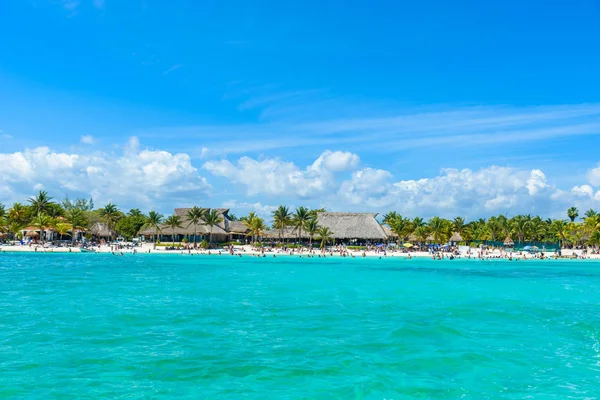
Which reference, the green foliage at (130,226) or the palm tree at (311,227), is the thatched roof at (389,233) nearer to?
the palm tree at (311,227)

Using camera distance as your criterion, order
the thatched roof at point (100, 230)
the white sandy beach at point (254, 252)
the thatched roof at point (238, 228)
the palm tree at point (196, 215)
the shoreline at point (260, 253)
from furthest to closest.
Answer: the thatched roof at point (100, 230) → the thatched roof at point (238, 228) → the palm tree at point (196, 215) → the white sandy beach at point (254, 252) → the shoreline at point (260, 253)

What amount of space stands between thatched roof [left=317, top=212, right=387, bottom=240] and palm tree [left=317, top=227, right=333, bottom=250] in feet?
3.53

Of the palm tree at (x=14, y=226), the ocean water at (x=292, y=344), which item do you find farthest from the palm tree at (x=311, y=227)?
the ocean water at (x=292, y=344)

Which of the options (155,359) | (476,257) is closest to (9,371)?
(155,359)

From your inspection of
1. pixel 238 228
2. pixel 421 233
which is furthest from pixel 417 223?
pixel 238 228

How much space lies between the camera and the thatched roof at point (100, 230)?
275 ft

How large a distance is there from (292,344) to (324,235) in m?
58.6

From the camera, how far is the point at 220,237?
80.9 meters

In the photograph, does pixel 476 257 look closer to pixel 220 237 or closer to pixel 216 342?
pixel 220 237

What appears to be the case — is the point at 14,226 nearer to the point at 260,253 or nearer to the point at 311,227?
the point at 260,253

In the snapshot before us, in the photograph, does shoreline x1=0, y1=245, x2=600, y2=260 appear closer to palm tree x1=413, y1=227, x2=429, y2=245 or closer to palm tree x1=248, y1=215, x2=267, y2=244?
palm tree x1=248, y1=215, x2=267, y2=244

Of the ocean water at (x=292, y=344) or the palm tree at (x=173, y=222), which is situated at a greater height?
the palm tree at (x=173, y=222)

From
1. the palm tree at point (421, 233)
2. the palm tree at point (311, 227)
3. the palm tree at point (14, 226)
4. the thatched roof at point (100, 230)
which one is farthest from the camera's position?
the thatched roof at point (100, 230)

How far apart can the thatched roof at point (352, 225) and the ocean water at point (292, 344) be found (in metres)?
48.3
